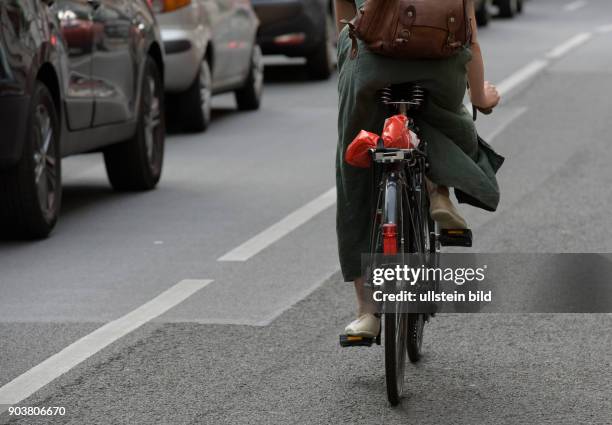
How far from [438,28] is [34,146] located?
12.9ft

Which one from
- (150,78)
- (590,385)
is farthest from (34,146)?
(590,385)

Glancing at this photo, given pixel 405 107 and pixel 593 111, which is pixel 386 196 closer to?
pixel 405 107

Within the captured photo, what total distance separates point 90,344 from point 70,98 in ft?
10.6

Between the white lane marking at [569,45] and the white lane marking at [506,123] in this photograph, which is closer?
the white lane marking at [506,123]

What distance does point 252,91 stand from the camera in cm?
1630

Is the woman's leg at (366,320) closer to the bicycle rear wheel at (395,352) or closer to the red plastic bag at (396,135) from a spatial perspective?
the bicycle rear wheel at (395,352)

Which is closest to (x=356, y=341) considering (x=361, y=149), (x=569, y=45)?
(x=361, y=149)

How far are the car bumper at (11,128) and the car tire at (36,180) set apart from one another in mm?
143

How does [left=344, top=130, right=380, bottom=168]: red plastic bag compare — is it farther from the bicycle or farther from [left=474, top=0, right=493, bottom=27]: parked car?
[left=474, top=0, right=493, bottom=27]: parked car

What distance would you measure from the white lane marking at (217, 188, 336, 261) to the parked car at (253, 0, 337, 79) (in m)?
7.78

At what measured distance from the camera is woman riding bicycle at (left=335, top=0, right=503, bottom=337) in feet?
17.9

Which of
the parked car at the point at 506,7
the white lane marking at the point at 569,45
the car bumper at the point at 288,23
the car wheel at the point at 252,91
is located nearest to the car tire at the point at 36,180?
the car wheel at the point at 252,91

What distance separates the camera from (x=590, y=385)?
5629mm

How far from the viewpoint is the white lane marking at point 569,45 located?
2155 cm
